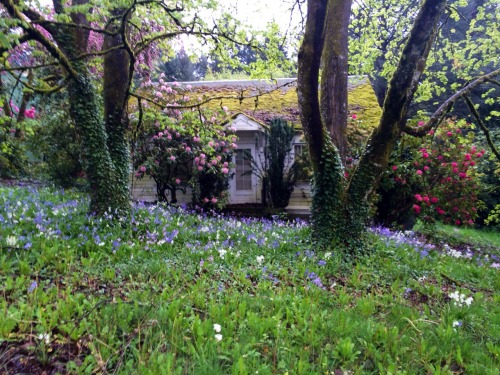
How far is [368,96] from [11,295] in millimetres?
14679

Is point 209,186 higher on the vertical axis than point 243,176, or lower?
lower

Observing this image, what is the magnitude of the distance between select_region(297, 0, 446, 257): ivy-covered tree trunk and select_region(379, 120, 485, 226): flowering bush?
452 cm

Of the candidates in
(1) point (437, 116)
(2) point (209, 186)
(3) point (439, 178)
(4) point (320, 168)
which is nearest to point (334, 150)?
(4) point (320, 168)

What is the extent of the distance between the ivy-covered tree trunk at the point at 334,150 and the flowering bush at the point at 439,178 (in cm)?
452

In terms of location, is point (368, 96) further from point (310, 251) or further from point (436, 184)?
point (310, 251)

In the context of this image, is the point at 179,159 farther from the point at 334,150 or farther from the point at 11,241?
the point at 11,241

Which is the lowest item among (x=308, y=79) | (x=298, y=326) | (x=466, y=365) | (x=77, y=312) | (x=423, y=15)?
(x=466, y=365)

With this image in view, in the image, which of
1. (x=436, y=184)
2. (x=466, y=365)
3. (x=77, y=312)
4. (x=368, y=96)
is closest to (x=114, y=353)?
(x=77, y=312)

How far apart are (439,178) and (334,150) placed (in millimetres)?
5745

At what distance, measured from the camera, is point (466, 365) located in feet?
9.17

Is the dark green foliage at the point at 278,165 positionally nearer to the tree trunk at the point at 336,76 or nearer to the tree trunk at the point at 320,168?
the tree trunk at the point at 336,76

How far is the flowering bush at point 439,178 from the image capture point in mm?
9688

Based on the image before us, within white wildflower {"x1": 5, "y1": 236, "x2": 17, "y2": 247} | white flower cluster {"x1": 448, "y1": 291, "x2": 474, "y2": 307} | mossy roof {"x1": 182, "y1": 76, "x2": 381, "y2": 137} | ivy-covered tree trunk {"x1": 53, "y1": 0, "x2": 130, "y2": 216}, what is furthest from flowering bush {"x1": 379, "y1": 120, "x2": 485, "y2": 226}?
white wildflower {"x1": 5, "y1": 236, "x2": 17, "y2": 247}

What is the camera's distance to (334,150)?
18.7 ft
